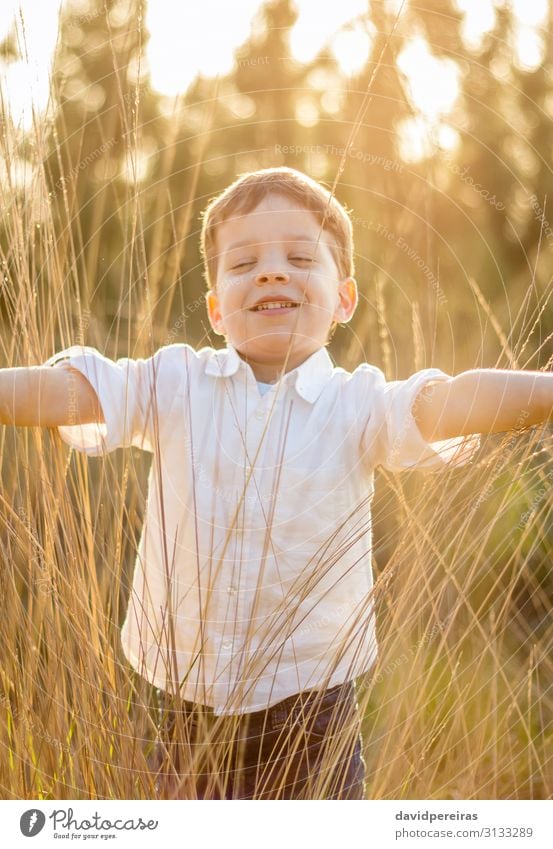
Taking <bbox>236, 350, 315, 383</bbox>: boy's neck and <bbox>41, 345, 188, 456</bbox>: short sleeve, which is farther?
<bbox>236, 350, 315, 383</bbox>: boy's neck

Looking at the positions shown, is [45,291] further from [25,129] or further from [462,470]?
[462,470]

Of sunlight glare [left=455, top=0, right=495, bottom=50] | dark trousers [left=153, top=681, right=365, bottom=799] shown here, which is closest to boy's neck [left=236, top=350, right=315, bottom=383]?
dark trousers [left=153, top=681, right=365, bottom=799]

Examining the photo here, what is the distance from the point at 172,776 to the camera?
111cm

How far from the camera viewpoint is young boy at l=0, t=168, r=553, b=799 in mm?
1135

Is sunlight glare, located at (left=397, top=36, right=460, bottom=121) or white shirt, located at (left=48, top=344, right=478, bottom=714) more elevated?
sunlight glare, located at (left=397, top=36, right=460, bottom=121)

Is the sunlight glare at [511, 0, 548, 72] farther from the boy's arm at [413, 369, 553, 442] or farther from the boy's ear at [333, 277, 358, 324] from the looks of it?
the boy's arm at [413, 369, 553, 442]

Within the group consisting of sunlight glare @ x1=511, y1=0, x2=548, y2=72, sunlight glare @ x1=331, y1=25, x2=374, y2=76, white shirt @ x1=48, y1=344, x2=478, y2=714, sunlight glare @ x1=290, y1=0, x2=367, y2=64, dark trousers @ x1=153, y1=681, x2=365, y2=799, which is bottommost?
dark trousers @ x1=153, y1=681, x2=365, y2=799

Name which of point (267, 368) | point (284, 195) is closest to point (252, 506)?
point (267, 368)

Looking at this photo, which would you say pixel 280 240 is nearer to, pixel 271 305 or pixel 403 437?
pixel 271 305

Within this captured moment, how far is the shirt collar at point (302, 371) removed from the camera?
1.26 meters

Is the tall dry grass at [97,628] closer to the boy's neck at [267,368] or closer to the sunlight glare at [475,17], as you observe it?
the boy's neck at [267,368]

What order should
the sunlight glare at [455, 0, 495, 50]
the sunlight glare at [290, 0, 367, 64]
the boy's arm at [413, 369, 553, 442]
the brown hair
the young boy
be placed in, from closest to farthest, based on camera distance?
the boy's arm at [413, 369, 553, 442] → the young boy → the brown hair → the sunlight glare at [290, 0, 367, 64] → the sunlight glare at [455, 0, 495, 50]

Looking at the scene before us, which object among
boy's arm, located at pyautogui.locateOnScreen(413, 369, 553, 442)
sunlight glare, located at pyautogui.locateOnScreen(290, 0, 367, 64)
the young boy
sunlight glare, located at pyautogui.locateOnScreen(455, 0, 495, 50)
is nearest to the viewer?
boy's arm, located at pyautogui.locateOnScreen(413, 369, 553, 442)

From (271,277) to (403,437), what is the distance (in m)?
0.28
